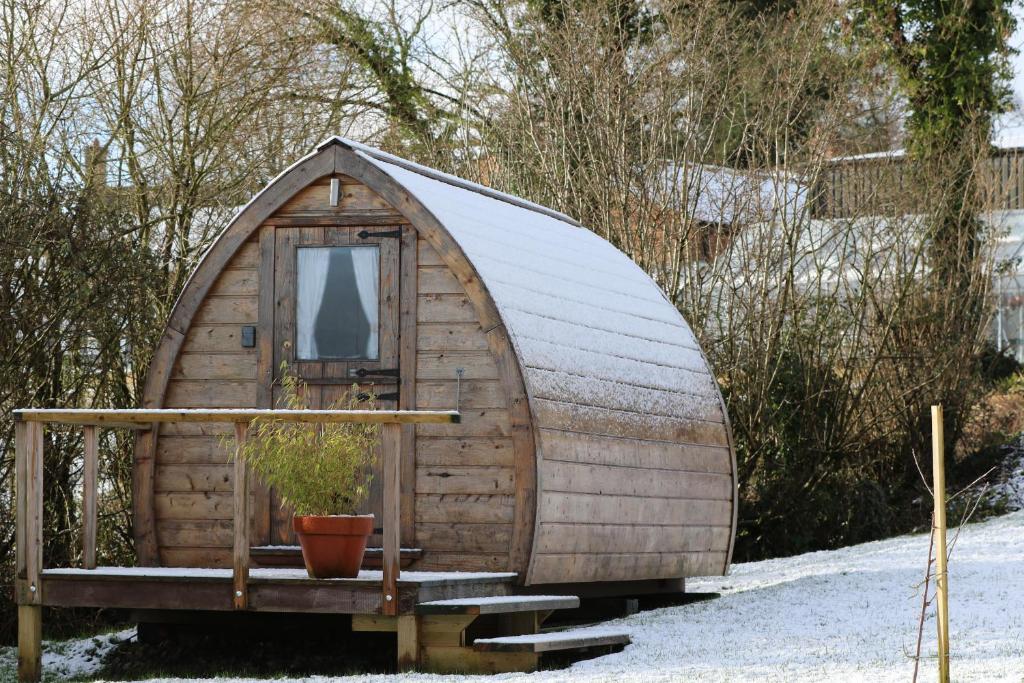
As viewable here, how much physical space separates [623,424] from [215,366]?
295 centimetres

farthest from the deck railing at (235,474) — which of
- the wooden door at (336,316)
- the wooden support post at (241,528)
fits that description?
the wooden door at (336,316)

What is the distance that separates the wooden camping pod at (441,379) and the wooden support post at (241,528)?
1.38m

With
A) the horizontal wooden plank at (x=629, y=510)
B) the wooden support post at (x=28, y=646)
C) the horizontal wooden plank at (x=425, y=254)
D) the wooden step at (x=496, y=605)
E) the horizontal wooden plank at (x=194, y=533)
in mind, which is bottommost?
the wooden support post at (x=28, y=646)

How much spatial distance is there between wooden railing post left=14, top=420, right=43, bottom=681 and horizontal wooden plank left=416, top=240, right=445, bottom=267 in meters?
2.71

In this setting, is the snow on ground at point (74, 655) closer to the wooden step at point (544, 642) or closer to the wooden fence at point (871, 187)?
the wooden step at point (544, 642)

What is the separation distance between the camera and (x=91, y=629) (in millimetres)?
12031

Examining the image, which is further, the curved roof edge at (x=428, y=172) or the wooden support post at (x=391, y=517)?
the curved roof edge at (x=428, y=172)

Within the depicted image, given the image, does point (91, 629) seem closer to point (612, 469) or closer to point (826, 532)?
point (612, 469)

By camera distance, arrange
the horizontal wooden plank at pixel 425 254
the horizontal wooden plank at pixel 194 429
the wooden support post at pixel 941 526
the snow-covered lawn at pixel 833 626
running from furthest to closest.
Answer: the horizontal wooden plank at pixel 194 429 < the horizontal wooden plank at pixel 425 254 < the snow-covered lawn at pixel 833 626 < the wooden support post at pixel 941 526

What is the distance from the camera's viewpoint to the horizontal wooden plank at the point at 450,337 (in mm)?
9830

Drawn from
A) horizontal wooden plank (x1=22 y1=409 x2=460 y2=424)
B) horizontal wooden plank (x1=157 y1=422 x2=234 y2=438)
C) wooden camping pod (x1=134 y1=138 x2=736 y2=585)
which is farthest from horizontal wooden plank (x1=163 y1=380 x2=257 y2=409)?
horizontal wooden plank (x1=22 y1=409 x2=460 y2=424)

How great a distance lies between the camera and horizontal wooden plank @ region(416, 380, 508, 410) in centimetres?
971

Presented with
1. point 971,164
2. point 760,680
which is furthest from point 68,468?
point 971,164

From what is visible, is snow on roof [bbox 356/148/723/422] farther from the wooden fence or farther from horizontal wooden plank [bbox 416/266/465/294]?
the wooden fence
